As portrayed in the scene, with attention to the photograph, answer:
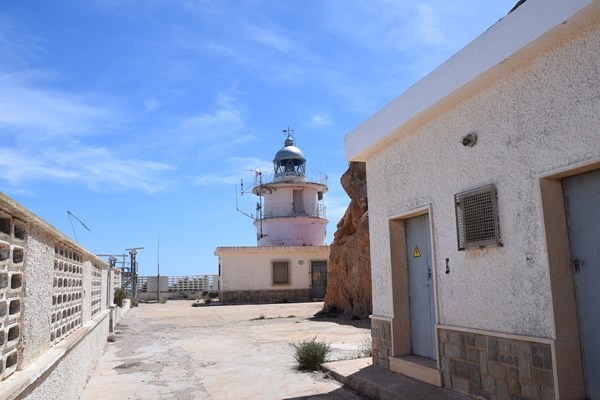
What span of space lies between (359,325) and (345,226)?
5.82 meters

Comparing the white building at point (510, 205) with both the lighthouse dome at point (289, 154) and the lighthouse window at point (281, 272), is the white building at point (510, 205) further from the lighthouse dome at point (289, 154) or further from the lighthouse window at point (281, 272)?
the lighthouse dome at point (289, 154)

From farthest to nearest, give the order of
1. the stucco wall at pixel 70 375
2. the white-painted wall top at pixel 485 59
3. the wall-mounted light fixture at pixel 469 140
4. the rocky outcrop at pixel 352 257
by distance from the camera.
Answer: the rocky outcrop at pixel 352 257 < the wall-mounted light fixture at pixel 469 140 < the white-painted wall top at pixel 485 59 < the stucco wall at pixel 70 375

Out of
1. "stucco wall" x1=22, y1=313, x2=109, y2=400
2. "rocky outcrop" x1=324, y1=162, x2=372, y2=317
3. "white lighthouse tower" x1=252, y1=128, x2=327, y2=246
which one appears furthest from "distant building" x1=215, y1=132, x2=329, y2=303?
"stucco wall" x1=22, y1=313, x2=109, y2=400

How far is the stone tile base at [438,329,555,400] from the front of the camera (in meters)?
4.44

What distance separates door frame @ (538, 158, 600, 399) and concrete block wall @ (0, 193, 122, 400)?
409cm

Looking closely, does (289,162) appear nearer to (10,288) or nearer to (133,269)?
(133,269)

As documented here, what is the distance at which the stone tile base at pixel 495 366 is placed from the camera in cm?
444

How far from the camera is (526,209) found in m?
4.66

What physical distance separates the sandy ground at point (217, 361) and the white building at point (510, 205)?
5.91 ft

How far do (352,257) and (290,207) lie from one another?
16242 millimetres

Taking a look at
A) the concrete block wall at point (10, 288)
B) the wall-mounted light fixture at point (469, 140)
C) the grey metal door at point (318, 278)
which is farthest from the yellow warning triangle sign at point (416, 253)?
the grey metal door at point (318, 278)

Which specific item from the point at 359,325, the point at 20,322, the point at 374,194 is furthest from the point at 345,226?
the point at 20,322

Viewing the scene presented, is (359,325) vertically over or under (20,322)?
under

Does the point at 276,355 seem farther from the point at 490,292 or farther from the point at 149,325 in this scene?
the point at 149,325
